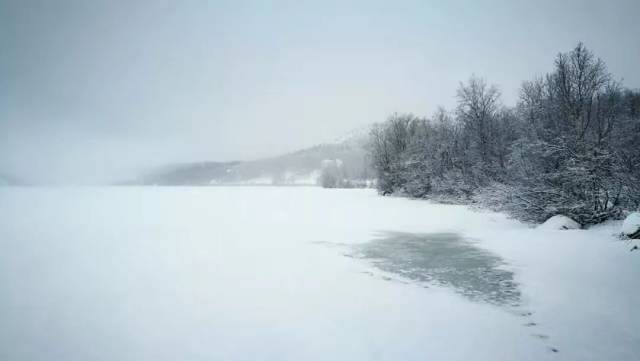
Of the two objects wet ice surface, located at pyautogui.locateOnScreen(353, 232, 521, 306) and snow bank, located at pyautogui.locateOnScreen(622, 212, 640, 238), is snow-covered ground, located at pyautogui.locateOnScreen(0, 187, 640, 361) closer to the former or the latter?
wet ice surface, located at pyautogui.locateOnScreen(353, 232, 521, 306)

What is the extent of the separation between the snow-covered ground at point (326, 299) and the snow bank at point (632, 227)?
1.91 ft

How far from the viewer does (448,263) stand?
9.73 m

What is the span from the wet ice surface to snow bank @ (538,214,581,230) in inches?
156

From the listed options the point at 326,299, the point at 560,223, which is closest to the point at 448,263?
the point at 326,299

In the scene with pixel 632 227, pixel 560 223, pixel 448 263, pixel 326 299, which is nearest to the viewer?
pixel 326 299

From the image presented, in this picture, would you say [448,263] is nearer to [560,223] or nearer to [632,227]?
[632,227]

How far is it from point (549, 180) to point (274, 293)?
47.0ft

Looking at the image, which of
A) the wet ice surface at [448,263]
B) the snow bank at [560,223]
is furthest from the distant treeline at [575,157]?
the wet ice surface at [448,263]

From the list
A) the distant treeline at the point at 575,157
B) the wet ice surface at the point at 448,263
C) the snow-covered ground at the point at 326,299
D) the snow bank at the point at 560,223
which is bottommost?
the wet ice surface at the point at 448,263

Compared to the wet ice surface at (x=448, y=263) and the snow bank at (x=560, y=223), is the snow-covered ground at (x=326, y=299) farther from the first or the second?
the snow bank at (x=560, y=223)

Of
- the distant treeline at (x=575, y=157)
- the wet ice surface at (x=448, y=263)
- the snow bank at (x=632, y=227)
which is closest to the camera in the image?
the wet ice surface at (x=448, y=263)

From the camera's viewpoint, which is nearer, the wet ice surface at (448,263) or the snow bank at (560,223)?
the wet ice surface at (448,263)

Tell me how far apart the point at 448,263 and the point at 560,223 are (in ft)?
26.4

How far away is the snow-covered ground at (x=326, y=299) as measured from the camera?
4875 millimetres
